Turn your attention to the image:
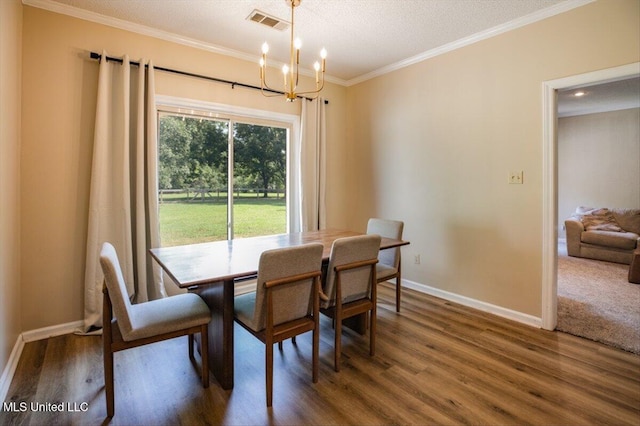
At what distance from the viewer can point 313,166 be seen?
13.7ft

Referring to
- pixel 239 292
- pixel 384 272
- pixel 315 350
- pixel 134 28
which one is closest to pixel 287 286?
pixel 315 350

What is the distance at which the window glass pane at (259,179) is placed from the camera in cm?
380

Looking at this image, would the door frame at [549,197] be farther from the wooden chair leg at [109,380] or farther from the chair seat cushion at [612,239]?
the chair seat cushion at [612,239]

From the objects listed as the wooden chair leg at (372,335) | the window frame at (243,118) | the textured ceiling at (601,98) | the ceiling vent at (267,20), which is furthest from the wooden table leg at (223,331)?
the textured ceiling at (601,98)

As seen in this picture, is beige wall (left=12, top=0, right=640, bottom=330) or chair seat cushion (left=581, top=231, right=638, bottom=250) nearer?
beige wall (left=12, top=0, right=640, bottom=330)

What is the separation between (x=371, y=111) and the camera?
14.1 ft

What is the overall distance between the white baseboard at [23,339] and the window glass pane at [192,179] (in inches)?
40.3

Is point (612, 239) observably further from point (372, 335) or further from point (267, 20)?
point (267, 20)

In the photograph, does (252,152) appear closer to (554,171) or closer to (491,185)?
(491,185)

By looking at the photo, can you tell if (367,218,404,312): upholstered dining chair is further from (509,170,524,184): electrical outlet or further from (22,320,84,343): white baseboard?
(22,320,84,343): white baseboard

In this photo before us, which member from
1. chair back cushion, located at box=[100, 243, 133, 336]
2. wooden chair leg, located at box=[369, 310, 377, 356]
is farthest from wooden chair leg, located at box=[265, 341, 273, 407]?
wooden chair leg, located at box=[369, 310, 377, 356]

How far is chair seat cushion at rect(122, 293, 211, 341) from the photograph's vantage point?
177 centimetres

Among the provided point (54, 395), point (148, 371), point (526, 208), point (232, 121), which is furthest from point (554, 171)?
point (54, 395)

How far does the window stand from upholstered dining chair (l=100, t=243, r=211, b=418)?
1533 millimetres
